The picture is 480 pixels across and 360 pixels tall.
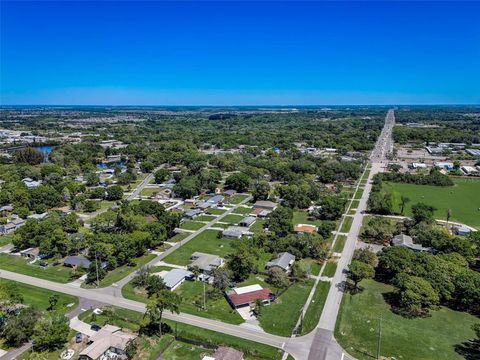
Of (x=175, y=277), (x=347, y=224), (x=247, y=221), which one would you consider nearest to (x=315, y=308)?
(x=175, y=277)

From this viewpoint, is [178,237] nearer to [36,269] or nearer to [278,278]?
[36,269]

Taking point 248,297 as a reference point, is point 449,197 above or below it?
above

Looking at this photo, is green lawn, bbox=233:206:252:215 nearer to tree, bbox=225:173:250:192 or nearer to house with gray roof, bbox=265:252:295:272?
tree, bbox=225:173:250:192

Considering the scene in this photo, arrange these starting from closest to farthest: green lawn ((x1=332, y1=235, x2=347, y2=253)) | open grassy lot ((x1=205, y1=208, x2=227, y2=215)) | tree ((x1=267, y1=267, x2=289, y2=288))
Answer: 1. tree ((x1=267, y1=267, x2=289, y2=288))
2. green lawn ((x1=332, y1=235, x2=347, y2=253))
3. open grassy lot ((x1=205, y1=208, x2=227, y2=215))

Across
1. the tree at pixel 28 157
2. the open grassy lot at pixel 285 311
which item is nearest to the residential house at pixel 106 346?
the open grassy lot at pixel 285 311

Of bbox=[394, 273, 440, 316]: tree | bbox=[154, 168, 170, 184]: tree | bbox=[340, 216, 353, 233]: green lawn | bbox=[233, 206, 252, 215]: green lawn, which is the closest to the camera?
bbox=[394, 273, 440, 316]: tree

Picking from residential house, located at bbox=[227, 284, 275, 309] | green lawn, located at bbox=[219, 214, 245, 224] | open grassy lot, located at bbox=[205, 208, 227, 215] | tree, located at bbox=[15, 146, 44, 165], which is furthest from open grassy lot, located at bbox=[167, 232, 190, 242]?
tree, located at bbox=[15, 146, 44, 165]
